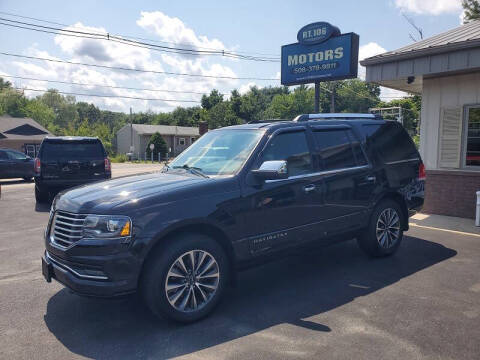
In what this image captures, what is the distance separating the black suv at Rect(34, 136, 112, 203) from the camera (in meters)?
10.4

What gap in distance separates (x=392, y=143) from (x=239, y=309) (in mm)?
3611

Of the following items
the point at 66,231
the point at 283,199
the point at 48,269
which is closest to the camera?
the point at 66,231

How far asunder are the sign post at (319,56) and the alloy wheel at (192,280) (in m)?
9.94

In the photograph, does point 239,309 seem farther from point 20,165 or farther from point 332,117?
point 20,165

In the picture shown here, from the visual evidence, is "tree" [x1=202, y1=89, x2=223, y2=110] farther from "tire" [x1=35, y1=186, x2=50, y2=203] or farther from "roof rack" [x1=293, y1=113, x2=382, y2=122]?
"roof rack" [x1=293, y1=113, x2=382, y2=122]

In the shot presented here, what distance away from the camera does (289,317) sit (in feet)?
12.8

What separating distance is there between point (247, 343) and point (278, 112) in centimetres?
7845

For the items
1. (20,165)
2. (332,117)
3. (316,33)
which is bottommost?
(20,165)

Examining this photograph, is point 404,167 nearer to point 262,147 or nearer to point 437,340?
point 262,147

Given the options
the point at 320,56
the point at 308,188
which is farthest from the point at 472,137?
the point at 308,188

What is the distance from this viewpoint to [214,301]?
12.9ft

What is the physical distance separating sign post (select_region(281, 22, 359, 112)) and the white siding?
374cm

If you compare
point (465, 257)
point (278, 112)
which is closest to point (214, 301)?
point (465, 257)

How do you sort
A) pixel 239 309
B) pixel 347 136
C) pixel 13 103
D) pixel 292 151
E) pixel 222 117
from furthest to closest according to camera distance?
pixel 13 103 < pixel 222 117 < pixel 347 136 < pixel 292 151 < pixel 239 309
